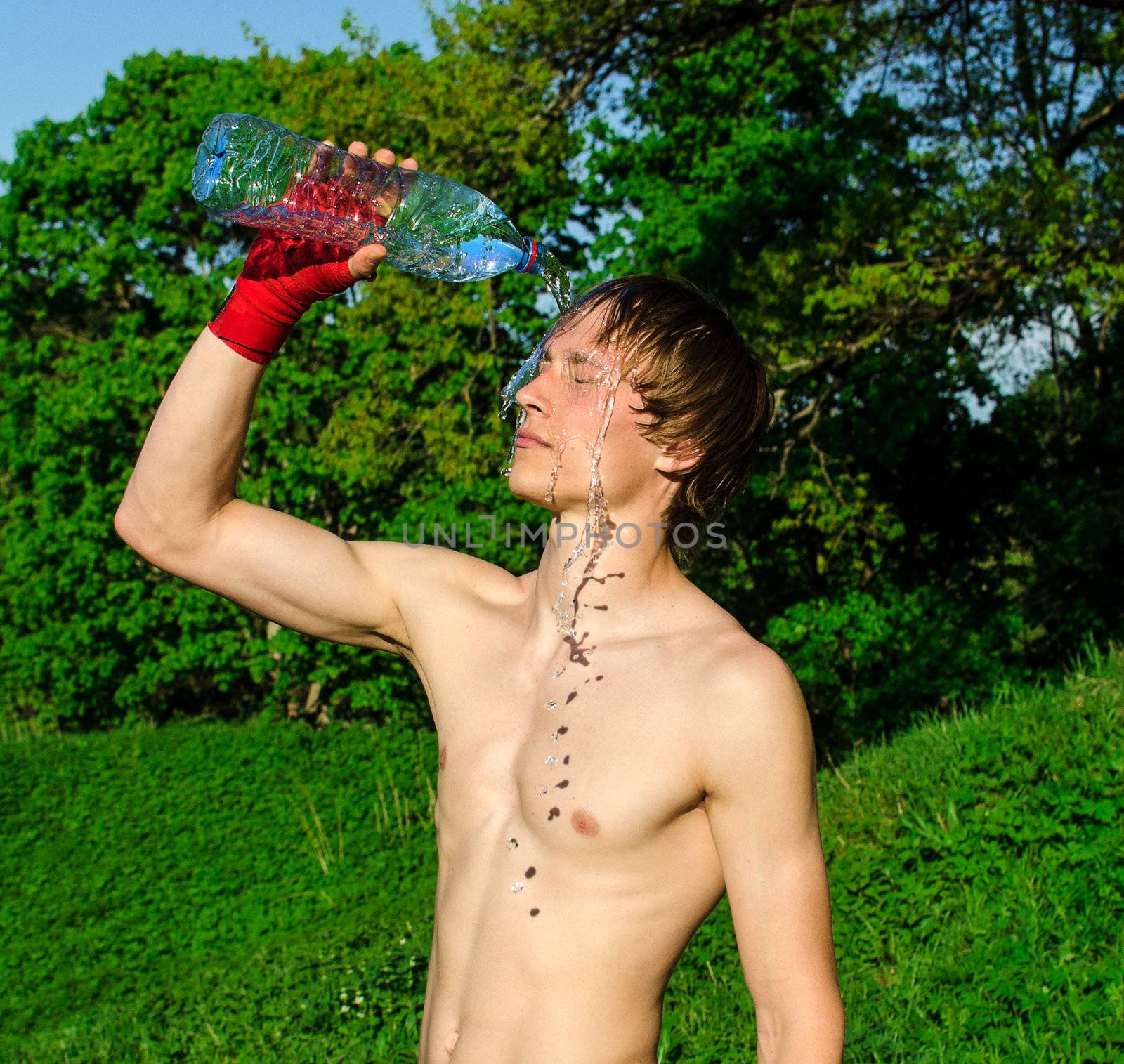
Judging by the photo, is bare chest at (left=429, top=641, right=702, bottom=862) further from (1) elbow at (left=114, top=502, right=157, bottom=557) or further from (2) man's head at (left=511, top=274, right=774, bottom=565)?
(1) elbow at (left=114, top=502, right=157, bottom=557)

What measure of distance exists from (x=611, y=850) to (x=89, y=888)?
396 inches

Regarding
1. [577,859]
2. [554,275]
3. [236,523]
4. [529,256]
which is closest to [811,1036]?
[577,859]

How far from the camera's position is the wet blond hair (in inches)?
80.5

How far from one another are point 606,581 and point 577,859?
0.52 m

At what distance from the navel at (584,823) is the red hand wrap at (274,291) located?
0.90 metres

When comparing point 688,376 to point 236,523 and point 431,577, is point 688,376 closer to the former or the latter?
point 431,577

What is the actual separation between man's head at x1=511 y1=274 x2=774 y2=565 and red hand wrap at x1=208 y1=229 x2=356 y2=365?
0.42m

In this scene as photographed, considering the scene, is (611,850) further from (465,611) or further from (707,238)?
(707,238)

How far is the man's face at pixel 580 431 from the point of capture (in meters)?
2.01

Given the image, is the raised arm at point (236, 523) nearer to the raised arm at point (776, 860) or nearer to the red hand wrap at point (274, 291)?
the red hand wrap at point (274, 291)

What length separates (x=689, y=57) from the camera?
42.5ft

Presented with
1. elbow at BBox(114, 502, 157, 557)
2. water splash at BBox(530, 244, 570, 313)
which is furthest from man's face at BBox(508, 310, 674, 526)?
elbow at BBox(114, 502, 157, 557)

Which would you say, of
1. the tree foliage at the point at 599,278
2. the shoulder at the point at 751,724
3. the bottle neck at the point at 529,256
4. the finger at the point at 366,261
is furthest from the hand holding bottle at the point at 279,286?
the tree foliage at the point at 599,278

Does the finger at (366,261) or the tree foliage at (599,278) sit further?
the tree foliage at (599,278)
